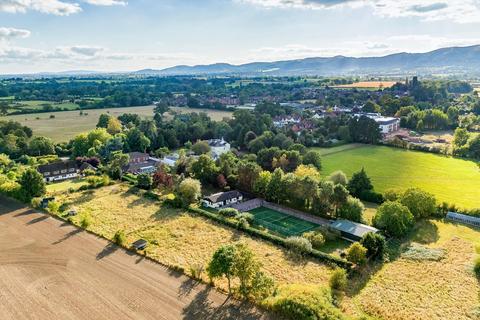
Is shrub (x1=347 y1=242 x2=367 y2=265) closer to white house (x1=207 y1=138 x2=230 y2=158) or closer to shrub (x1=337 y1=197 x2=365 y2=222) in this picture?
shrub (x1=337 y1=197 x2=365 y2=222)

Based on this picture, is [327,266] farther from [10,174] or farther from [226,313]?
[10,174]

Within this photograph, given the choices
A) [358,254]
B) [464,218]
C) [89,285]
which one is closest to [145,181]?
[89,285]

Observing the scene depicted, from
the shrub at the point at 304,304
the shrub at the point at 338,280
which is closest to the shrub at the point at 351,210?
the shrub at the point at 338,280

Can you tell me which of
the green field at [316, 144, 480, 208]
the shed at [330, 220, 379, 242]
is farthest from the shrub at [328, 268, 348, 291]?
the green field at [316, 144, 480, 208]

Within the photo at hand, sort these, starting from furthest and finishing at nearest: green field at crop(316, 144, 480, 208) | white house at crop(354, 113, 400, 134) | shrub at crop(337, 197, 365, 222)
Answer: white house at crop(354, 113, 400, 134)
green field at crop(316, 144, 480, 208)
shrub at crop(337, 197, 365, 222)

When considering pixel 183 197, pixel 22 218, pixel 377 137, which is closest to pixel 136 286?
pixel 183 197

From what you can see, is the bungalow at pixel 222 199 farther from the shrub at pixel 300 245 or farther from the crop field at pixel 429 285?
the crop field at pixel 429 285

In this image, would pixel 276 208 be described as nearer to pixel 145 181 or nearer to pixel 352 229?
pixel 352 229
